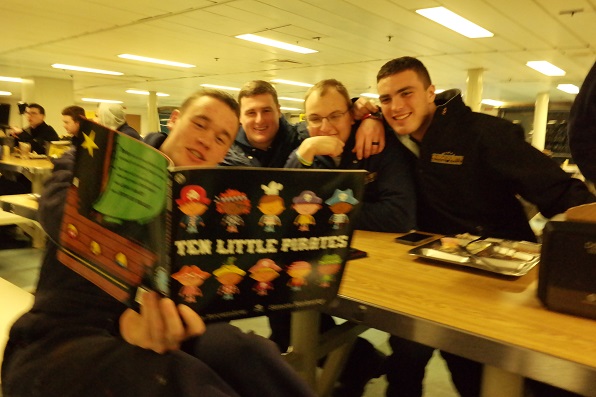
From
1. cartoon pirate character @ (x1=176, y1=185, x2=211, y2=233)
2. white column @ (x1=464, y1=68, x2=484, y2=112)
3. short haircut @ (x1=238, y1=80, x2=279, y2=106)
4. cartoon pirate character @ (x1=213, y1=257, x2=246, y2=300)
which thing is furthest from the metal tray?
white column @ (x1=464, y1=68, x2=484, y2=112)

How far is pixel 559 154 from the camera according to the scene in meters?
10.9

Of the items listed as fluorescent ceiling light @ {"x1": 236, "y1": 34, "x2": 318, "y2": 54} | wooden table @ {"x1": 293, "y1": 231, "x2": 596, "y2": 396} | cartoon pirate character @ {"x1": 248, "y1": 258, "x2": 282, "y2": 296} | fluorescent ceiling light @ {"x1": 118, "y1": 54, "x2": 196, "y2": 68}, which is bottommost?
wooden table @ {"x1": 293, "y1": 231, "x2": 596, "y2": 396}

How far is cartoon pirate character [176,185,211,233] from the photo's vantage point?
683 mm

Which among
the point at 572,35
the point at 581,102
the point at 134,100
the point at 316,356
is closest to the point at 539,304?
the point at 581,102

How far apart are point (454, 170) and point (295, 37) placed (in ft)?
17.4

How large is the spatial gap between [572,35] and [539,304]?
21.8 ft

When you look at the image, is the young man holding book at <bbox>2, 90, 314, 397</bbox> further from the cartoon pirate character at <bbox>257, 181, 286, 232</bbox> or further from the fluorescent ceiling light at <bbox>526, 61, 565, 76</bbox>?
the fluorescent ceiling light at <bbox>526, 61, 565, 76</bbox>

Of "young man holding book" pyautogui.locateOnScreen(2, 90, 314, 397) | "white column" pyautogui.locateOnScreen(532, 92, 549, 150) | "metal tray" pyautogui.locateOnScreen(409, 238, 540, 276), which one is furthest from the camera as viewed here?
"white column" pyautogui.locateOnScreen(532, 92, 549, 150)

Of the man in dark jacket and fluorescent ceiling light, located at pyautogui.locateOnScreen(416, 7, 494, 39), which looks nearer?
the man in dark jacket

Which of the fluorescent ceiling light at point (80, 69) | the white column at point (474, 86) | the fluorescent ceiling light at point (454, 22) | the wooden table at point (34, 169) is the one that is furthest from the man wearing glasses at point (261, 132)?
the fluorescent ceiling light at point (80, 69)

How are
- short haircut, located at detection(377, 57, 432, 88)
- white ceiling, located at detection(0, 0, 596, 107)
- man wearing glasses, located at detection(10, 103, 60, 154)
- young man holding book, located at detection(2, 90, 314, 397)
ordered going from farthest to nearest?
man wearing glasses, located at detection(10, 103, 60, 154)
white ceiling, located at detection(0, 0, 596, 107)
short haircut, located at detection(377, 57, 432, 88)
young man holding book, located at detection(2, 90, 314, 397)

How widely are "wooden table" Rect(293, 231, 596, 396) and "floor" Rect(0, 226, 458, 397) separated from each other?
3.85 feet

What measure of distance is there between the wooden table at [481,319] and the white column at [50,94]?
13.2 meters

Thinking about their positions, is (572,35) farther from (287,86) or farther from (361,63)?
(287,86)
